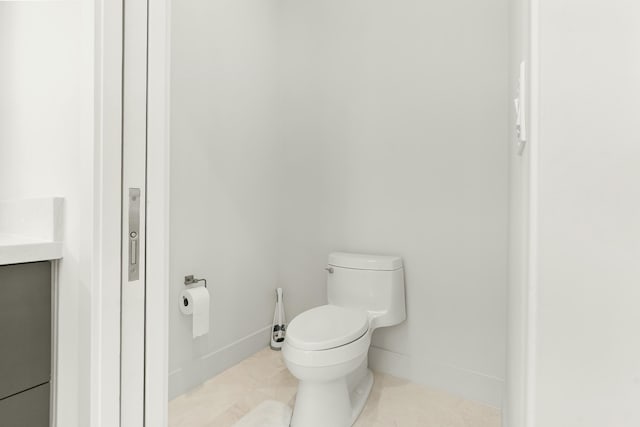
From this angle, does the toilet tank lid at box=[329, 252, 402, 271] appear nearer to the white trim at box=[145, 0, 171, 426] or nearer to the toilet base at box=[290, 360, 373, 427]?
the toilet base at box=[290, 360, 373, 427]

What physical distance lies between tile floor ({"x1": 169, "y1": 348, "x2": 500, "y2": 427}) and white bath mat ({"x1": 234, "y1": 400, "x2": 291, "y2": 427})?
1.3 inches

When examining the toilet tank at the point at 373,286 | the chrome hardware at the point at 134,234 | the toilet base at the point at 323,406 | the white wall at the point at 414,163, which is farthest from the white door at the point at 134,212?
the white wall at the point at 414,163

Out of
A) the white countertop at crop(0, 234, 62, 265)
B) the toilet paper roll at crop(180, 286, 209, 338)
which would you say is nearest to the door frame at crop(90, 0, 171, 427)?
the white countertop at crop(0, 234, 62, 265)

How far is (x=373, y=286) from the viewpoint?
1.89 m

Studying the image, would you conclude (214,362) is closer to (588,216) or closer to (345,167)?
(345,167)

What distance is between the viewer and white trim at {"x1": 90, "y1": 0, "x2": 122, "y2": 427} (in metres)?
0.73

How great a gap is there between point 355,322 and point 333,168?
3.09 ft

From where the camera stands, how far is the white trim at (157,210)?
0.82m

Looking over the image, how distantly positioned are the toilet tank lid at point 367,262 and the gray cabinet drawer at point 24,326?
1.36 metres

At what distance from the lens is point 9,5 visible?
106 cm

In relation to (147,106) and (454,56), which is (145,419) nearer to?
(147,106)

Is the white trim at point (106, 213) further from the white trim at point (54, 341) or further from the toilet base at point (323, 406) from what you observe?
the toilet base at point (323, 406)

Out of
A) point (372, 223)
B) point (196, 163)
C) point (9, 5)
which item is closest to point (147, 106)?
point (9, 5)

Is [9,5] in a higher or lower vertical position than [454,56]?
lower
